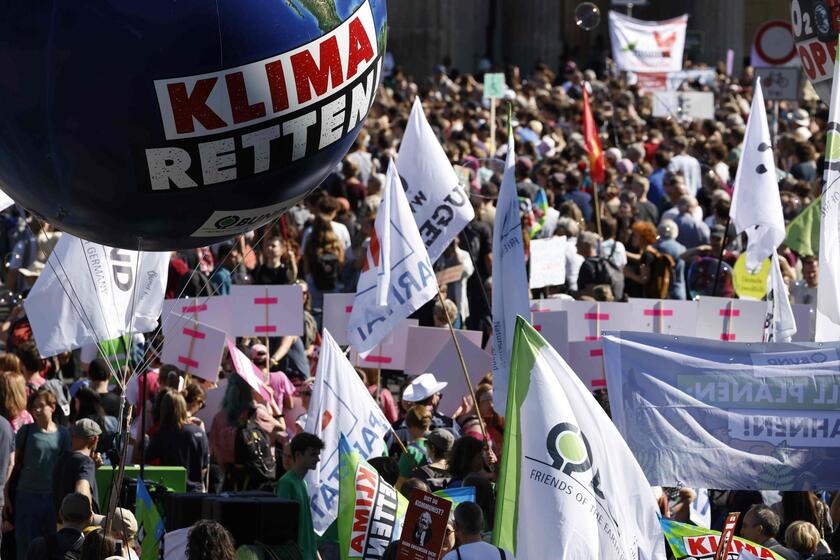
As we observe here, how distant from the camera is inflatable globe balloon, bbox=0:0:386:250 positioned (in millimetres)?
4465

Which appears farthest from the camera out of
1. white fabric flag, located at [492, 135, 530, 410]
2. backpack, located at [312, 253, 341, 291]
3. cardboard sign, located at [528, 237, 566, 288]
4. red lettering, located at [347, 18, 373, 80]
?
backpack, located at [312, 253, 341, 291]

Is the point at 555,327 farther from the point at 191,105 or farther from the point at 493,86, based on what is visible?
the point at 493,86

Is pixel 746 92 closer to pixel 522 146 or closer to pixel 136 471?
pixel 522 146

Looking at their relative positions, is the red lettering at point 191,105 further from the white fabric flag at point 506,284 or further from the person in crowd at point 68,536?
the white fabric flag at point 506,284

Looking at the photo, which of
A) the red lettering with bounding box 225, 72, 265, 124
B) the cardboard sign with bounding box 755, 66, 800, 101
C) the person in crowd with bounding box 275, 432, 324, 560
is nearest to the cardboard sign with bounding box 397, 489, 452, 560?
the person in crowd with bounding box 275, 432, 324, 560

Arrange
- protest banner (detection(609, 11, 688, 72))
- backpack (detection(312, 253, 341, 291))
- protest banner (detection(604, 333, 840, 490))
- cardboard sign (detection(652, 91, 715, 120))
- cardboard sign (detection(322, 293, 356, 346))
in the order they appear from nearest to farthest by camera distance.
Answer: protest banner (detection(604, 333, 840, 490)) < cardboard sign (detection(322, 293, 356, 346)) < backpack (detection(312, 253, 341, 291)) < cardboard sign (detection(652, 91, 715, 120)) < protest banner (detection(609, 11, 688, 72))

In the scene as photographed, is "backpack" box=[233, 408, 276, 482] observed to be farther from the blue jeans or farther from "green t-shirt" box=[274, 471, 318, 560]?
"green t-shirt" box=[274, 471, 318, 560]

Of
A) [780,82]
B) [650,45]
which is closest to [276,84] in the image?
[780,82]

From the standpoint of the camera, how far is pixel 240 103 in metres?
4.54

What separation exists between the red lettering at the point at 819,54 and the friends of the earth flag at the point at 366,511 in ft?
12.8

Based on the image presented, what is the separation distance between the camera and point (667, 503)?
8.02 m

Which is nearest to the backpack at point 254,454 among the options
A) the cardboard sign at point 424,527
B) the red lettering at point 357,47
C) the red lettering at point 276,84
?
the cardboard sign at point 424,527

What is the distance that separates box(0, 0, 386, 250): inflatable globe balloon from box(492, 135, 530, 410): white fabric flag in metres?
3.55

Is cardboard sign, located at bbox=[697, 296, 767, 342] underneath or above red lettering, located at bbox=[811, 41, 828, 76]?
underneath
